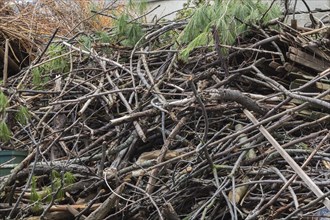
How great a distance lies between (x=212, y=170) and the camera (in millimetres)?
2875

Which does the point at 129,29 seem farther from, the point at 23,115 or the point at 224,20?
the point at 23,115

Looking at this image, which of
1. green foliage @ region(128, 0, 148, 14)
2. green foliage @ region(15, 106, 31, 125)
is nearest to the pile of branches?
green foliage @ region(15, 106, 31, 125)

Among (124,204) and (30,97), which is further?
(30,97)

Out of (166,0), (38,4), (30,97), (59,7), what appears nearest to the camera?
(30,97)

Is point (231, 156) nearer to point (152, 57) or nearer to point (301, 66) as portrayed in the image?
point (301, 66)

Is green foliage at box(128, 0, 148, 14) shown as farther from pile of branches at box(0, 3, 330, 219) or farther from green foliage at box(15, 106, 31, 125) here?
green foliage at box(15, 106, 31, 125)

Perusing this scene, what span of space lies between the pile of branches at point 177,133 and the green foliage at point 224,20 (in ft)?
0.39

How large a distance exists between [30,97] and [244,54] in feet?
5.72

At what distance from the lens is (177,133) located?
3135 mm

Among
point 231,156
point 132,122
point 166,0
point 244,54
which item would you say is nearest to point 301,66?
point 244,54

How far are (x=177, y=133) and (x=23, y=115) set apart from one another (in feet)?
3.57

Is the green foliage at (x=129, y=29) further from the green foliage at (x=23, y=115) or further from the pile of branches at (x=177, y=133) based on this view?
the green foliage at (x=23, y=115)

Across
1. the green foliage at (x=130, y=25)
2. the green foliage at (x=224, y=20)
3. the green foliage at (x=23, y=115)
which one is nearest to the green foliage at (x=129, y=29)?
the green foliage at (x=130, y=25)

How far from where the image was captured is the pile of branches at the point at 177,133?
2736mm
